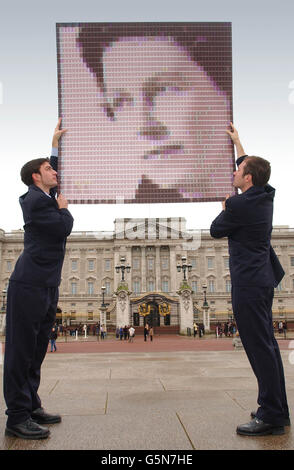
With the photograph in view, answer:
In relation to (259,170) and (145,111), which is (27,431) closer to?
(259,170)

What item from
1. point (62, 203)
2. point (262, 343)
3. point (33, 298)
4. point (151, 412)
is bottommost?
point (151, 412)

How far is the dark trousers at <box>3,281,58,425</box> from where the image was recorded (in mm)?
3629

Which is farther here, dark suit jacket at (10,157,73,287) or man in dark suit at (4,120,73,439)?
dark suit jacket at (10,157,73,287)

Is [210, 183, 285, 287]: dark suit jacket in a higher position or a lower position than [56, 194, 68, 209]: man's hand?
lower

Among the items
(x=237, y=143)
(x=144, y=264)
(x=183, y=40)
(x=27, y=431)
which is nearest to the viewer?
(x=27, y=431)

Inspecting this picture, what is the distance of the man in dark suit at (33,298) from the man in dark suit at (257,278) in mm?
1803

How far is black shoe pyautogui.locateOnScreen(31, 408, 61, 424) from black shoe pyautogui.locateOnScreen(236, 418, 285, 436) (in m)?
1.83

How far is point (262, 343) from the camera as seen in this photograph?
3811mm

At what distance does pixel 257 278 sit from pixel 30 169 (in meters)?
2.77

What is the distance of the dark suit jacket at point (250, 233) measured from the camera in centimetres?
397

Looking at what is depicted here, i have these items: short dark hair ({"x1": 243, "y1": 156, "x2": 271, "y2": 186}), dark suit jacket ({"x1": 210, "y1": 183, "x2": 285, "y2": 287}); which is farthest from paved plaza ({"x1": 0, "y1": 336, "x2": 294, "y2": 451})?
short dark hair ({"x1": 243, "y1": 156, "x2": 271, "y2": 186})

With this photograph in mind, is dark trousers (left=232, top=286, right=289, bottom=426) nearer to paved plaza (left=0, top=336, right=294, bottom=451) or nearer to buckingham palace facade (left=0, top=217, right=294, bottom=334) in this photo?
paved plaza (left=0, top=336, right=294, bottom=451)

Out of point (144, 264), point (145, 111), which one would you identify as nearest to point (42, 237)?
point (145, 111)

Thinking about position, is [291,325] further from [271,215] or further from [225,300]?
[271,215]
